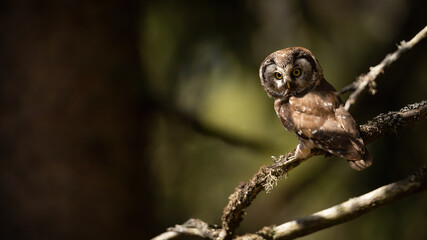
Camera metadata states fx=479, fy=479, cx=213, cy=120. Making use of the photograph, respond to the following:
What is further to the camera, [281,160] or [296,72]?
[296,72]

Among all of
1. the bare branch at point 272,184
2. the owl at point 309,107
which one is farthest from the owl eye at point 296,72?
the bare branch at point 272,184

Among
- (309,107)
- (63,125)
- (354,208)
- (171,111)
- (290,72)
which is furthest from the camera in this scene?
(171,111)

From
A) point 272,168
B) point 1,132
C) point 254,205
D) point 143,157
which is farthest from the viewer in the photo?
point 254,205

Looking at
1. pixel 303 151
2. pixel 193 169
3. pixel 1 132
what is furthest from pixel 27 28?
pixel 303 151

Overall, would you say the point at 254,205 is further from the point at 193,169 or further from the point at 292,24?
the point at 292,24

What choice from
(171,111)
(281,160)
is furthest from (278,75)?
(171,111)

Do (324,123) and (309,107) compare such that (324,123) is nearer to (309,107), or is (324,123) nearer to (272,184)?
(309,107)

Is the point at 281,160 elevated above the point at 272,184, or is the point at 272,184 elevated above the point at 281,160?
the point at 281,160
